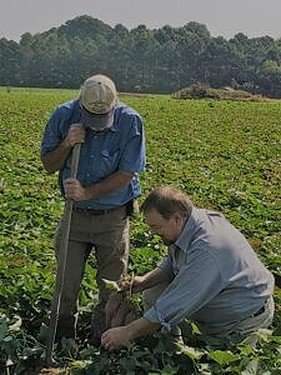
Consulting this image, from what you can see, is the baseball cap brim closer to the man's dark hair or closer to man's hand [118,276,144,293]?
the man's dark hair

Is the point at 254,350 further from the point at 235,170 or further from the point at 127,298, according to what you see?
the point at 235,170

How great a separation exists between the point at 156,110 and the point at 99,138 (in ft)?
96.0

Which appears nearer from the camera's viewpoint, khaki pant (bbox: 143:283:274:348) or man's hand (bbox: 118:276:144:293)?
khaki pant (bbox: 143:283:274:348)

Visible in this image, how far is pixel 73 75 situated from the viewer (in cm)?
8581

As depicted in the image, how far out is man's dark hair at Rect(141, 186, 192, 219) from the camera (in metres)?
4.07

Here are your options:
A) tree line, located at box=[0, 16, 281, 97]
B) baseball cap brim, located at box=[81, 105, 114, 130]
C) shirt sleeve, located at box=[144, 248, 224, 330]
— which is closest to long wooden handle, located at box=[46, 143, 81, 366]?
baseball cap brim, located at box=[81, 105, 114, 130]

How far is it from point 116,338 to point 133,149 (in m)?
1.25

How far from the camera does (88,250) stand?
5082 mm

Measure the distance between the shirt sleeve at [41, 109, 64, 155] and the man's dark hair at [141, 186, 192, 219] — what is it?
2.86ft

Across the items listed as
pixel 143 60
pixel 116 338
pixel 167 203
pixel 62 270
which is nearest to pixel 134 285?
pixel 62 270

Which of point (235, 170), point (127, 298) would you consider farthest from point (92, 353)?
point (235, 170)

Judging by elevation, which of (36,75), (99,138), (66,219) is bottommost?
(36,75)

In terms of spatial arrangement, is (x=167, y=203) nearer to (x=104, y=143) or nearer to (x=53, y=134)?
(x=104, y=143)

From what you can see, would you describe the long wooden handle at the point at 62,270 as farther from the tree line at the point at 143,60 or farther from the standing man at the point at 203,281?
the tree line at the point at 143,60
